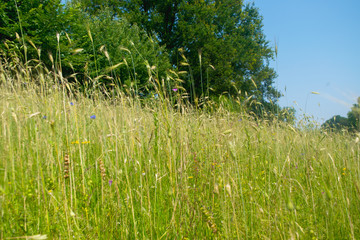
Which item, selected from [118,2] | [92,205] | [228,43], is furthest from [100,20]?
[92,205]

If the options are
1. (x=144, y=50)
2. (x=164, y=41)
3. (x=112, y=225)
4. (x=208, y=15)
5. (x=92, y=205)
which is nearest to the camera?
Answer: (x=112, y=225)

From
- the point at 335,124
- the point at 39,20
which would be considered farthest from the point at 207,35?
the point at 335,124

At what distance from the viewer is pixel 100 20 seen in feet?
49.4

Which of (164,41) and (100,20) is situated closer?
(100,20)

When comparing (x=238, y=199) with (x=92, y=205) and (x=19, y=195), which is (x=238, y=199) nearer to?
(x=92, y=205)

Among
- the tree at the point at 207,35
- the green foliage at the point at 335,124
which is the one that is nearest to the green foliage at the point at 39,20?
the tree at the point at 207,35

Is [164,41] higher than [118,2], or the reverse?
[118,2]

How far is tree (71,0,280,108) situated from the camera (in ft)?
59.1

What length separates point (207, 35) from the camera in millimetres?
18359

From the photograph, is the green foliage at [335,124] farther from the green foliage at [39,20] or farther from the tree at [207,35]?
the tree at [207,35]

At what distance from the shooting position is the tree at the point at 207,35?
18.0m

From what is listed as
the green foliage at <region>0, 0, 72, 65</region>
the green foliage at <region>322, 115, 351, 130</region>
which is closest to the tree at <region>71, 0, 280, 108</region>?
the green foliage at <region>0, 0, 72, 65</region>

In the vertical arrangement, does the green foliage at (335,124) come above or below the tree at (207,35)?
below

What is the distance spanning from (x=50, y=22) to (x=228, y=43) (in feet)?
38.8
